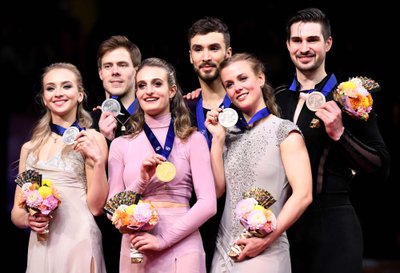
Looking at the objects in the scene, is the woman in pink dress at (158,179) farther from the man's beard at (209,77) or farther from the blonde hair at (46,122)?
the man's beard at (209,77)

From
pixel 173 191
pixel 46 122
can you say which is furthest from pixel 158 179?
pixel 46 122

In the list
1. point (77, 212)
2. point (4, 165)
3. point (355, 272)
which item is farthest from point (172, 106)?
point (4, 165)

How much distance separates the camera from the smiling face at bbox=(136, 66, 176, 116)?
14.8ft

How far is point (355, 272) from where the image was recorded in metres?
4.63

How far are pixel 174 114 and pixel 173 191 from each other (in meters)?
0.48

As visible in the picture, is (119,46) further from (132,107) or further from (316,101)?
(316,101)

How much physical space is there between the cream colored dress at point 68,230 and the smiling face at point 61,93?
10.7 inches

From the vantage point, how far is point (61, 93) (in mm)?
4824

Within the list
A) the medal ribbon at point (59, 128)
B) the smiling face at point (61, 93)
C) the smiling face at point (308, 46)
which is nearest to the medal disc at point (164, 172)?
the medal ribbon at point (59, 128)

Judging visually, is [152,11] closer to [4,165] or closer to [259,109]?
[4,165]

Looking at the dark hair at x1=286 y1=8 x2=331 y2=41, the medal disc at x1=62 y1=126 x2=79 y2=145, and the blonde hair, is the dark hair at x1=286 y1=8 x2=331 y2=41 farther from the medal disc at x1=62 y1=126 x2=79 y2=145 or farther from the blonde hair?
the medal disc at x1=62 y1=126 x2=79 y2=145

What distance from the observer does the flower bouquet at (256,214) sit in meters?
4.06

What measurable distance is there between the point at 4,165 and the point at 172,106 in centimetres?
321

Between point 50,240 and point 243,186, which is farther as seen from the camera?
point 50,240
